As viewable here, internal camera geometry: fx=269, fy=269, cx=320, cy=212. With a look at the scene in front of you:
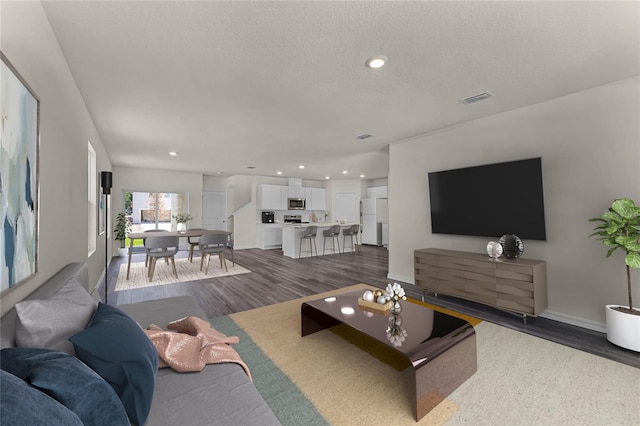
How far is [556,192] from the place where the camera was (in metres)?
3.16

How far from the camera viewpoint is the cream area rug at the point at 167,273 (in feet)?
15.8

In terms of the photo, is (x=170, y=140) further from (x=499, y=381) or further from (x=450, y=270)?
(x=499, y=381)

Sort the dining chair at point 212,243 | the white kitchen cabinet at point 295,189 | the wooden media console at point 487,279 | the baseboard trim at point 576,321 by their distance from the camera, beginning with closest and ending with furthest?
the baseboard trim at point 576,321
the wooden media console at point 487,279
the dining chair at point 212,243
the white kitchen cabinet at point 295,189

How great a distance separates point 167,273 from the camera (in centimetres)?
556

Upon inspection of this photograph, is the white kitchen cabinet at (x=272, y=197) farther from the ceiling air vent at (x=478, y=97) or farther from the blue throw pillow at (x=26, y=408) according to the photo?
the blue throw pillow at (x=26, y=408)

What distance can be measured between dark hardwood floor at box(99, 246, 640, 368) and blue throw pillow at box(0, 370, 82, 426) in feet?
9.08

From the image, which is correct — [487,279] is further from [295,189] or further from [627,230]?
[295,189]

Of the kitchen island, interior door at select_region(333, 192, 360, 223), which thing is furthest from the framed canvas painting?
interior door at select_region(333, 192, 360, 223)

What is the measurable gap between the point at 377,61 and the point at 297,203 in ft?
25.2

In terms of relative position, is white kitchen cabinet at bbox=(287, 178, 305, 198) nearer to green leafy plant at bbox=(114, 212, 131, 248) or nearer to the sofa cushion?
green leafy plant at bbox=(114, 212, 131, 248)

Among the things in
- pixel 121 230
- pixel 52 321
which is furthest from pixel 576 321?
pixel 121 230

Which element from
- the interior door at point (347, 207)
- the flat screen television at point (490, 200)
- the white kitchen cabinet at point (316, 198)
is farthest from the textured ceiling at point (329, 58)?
the interior door at point (347, 207)

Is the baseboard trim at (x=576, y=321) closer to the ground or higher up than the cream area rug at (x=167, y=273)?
closer to the ground

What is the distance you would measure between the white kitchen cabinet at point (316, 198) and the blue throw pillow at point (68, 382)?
931 cm
